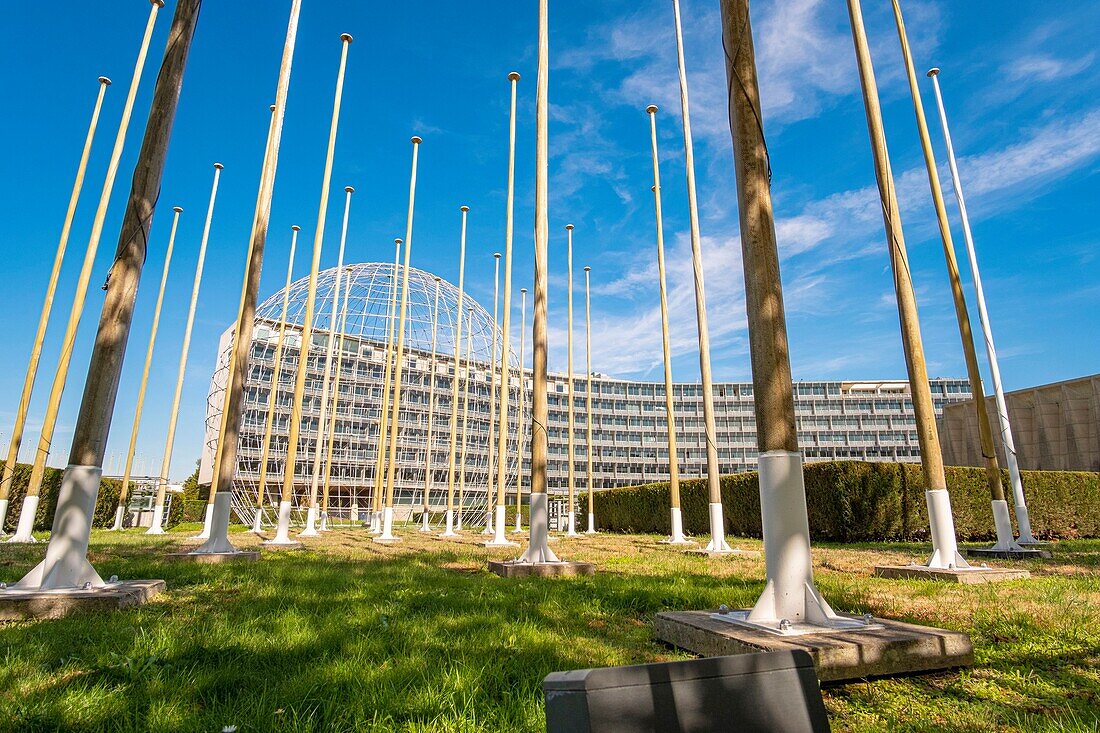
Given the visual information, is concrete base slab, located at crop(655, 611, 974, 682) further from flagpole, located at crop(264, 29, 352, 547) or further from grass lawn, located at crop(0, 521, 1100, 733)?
flagpole, located at crop(264, 29, 352, 547)

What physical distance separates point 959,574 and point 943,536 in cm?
52

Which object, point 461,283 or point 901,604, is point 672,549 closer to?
point 901,604

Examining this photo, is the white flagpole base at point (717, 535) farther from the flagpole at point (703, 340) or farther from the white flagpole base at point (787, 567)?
the white flagpole base at point (787, 567)

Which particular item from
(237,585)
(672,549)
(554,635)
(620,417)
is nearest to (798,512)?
(554,635)

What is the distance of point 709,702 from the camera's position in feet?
4.12

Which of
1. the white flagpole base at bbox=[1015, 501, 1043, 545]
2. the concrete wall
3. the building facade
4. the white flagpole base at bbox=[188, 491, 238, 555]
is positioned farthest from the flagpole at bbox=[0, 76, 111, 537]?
the building facade

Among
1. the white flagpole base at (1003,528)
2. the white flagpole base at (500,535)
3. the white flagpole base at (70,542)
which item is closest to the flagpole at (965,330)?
the white flagpole base at (1003,528)

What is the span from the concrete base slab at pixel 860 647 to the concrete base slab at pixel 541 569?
13.9 feet

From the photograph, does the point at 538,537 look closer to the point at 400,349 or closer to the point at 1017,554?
the point at 1017,554

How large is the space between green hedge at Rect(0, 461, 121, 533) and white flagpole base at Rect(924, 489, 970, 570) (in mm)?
17285

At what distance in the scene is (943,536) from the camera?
6793 millimetres

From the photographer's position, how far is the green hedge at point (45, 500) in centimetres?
1684

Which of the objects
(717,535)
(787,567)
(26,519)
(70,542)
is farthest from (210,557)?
(717,535)

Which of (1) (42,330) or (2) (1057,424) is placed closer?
(1) (42,330)
